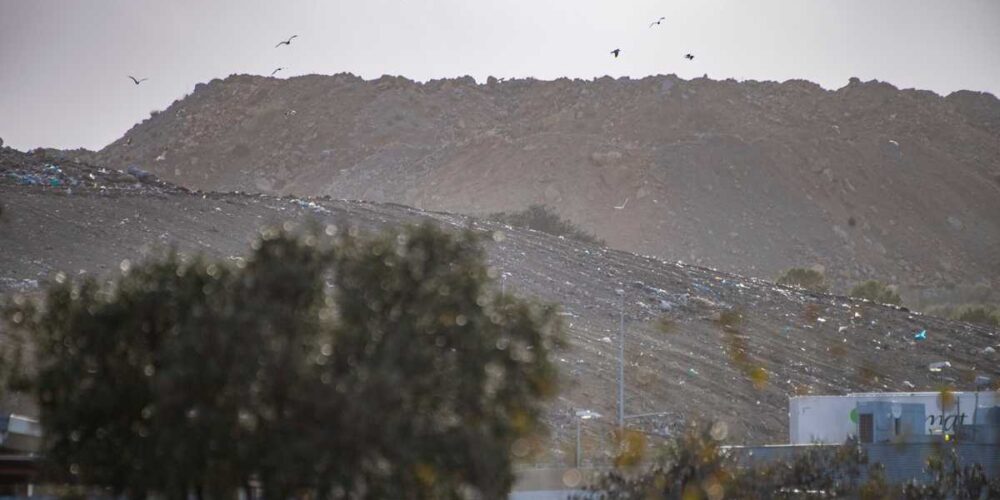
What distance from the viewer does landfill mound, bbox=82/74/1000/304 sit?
92.4m

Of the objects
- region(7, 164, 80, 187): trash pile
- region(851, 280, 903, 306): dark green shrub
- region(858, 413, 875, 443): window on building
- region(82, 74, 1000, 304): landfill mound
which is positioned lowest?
region(858, 413, 875, 443): window on building

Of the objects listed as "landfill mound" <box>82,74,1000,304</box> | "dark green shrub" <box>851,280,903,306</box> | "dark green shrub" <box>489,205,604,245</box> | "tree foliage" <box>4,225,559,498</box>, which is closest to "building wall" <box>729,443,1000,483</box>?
"tree foliage" <box>4,225,559,498</box>

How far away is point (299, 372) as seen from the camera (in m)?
15.9

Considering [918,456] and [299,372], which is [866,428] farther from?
[299,372]

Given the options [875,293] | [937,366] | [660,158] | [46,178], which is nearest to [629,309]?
[937,366]

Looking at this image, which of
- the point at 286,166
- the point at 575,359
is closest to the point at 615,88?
the point at 286,166

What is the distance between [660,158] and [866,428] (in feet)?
200

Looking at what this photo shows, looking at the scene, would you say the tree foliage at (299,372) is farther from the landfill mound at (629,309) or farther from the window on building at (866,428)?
the landfill mound at (629,309)

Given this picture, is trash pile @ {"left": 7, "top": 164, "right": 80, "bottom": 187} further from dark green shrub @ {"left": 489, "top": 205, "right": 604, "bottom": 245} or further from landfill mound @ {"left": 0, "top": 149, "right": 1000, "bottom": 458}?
dark green shrub @ {"left": 489, "top": 205, "right": 604, "bottom": 245}

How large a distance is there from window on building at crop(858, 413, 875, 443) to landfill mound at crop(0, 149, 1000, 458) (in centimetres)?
763

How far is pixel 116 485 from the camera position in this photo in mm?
17312

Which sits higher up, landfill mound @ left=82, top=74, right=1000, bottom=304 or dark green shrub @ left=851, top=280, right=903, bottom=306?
landfill mound @ left=82, top=74, right=1000, bottom=304

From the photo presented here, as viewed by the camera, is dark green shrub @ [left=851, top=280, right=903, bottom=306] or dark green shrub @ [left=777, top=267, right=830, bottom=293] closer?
dark green shrub @ [left=777, top=267, right=830, bottom=293]

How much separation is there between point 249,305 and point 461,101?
357 feet
